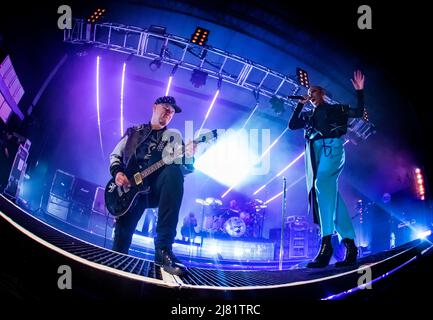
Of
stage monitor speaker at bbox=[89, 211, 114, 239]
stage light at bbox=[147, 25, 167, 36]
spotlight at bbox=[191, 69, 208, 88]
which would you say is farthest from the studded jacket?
stage monitor speaker at bbox=[89, 211, 114, 239]

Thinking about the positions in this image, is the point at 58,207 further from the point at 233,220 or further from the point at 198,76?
the point at 233,220

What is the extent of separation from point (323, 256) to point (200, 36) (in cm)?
627

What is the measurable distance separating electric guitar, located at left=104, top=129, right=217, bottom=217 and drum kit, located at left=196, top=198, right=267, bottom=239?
699 cm

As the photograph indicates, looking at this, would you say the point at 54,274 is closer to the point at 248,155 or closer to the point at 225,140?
the point at 225,140

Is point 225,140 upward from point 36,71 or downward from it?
upward

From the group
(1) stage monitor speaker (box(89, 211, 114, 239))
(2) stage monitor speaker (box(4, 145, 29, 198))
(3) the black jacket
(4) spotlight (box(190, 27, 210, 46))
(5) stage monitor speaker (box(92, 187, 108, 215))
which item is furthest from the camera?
(5) stage monitor speaker (box(92, 187, 108, 215))

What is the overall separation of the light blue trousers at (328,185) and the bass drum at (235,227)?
7.36m

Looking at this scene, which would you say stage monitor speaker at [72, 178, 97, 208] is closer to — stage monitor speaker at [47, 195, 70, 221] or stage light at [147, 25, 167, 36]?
stage monitor speaker at [47, 195, 70, 221]

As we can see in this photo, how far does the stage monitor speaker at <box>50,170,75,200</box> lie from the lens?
7398 millimetres

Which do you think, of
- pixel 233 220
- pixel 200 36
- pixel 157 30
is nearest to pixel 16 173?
pixel 157 30

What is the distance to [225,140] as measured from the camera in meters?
11.3

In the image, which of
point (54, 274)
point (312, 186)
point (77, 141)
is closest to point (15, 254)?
point (54, 274)

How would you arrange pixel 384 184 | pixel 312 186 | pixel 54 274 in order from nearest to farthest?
pixel 54 274 < pixel 312 186 < pixel 384 184
